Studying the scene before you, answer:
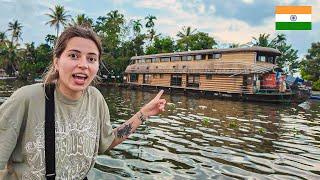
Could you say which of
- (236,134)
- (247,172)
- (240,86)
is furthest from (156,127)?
(240,86)

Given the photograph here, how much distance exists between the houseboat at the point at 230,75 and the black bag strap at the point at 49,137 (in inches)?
1120

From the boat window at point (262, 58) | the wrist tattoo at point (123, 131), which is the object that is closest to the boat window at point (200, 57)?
the boat window at point (262, 58)

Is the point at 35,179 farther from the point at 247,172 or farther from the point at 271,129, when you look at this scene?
the point at 271,129

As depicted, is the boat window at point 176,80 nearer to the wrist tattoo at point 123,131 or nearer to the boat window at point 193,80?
the boat window at point 193,80

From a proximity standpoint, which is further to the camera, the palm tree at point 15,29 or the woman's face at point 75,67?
the palm tree at point 15,29

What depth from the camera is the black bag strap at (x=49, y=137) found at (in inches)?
94.4

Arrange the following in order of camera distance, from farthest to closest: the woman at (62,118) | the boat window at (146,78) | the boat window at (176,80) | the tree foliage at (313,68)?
the tree foliage at (313,68)
the boat window at (146,78)
the boat window at (176,80)
the woman at (62,118)

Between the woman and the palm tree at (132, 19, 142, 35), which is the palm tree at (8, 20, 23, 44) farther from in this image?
the woman

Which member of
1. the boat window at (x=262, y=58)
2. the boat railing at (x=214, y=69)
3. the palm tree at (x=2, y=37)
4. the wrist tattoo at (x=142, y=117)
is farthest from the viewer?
the palm tree at (x=2, y=37)

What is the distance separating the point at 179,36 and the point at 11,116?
66.5 m

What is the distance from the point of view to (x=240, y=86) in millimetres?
32875

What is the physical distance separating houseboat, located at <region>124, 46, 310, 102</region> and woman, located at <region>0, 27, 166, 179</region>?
28154mm

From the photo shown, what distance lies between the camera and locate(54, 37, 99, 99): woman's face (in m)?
2.48

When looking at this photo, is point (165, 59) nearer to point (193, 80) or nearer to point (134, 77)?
point (193, 80)
